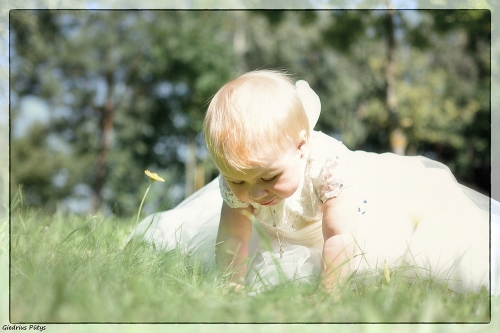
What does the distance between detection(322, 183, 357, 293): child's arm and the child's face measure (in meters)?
0.15

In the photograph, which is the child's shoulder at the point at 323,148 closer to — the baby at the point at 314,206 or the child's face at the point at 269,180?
the baby at the point at 314,206

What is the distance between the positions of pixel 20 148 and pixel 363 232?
15.1m

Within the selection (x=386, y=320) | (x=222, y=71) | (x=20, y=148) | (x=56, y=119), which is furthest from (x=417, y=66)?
(x=386, y=320)

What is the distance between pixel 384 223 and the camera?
2.00 m

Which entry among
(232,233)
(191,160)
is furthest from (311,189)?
(191,160)

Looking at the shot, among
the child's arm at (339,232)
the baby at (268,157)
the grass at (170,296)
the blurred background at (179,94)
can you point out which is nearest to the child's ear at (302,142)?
the baby at (268,157)

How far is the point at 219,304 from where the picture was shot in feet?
3.94

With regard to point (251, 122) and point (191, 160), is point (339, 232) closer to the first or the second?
point (251, 122)

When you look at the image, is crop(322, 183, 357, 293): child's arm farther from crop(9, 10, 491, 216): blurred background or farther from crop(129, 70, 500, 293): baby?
crop(9, 10, 491, 216): blurred background

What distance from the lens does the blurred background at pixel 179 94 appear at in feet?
38.1

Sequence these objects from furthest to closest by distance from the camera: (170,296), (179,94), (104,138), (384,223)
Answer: (104,138)
(179,94)
(384,223)
(170,296)

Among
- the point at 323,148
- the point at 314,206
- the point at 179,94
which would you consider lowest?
the point at 314,206

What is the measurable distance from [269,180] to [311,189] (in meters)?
0.22

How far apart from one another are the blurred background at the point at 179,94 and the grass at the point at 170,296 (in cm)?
962
